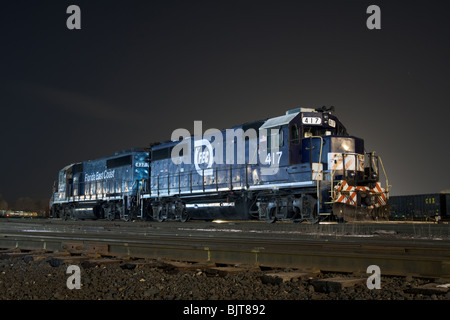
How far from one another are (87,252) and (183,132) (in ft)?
44.3

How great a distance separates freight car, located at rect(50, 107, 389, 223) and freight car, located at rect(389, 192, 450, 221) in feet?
51.0

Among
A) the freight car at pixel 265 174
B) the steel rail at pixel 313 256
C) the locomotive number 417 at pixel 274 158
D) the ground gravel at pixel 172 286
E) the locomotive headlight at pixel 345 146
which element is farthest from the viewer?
the locomotive number 417 at pixel 274 158

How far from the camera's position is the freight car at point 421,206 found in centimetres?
3102

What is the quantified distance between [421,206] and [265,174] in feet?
65.3

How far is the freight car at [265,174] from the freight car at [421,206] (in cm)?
1554

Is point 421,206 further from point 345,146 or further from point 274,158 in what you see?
point 274,158

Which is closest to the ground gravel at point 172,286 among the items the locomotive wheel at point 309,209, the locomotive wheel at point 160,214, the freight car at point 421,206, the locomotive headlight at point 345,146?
the locomotive wheel at point 309,209

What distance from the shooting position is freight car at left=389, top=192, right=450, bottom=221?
3102cm

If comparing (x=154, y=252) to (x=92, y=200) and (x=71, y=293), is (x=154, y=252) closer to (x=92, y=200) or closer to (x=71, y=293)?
(x=71, y=293)

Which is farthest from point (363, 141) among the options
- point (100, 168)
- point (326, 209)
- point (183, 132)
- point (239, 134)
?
point (100, 168)

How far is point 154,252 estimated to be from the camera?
808 cm

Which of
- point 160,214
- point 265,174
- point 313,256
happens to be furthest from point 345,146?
point 160,214

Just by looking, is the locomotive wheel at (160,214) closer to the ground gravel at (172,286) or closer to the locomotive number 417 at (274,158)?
the locomotive number 417 at (274,158)

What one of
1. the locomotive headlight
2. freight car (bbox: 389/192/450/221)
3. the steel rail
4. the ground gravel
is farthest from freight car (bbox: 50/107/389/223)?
freight car (bbox: 389/192/450/221)
